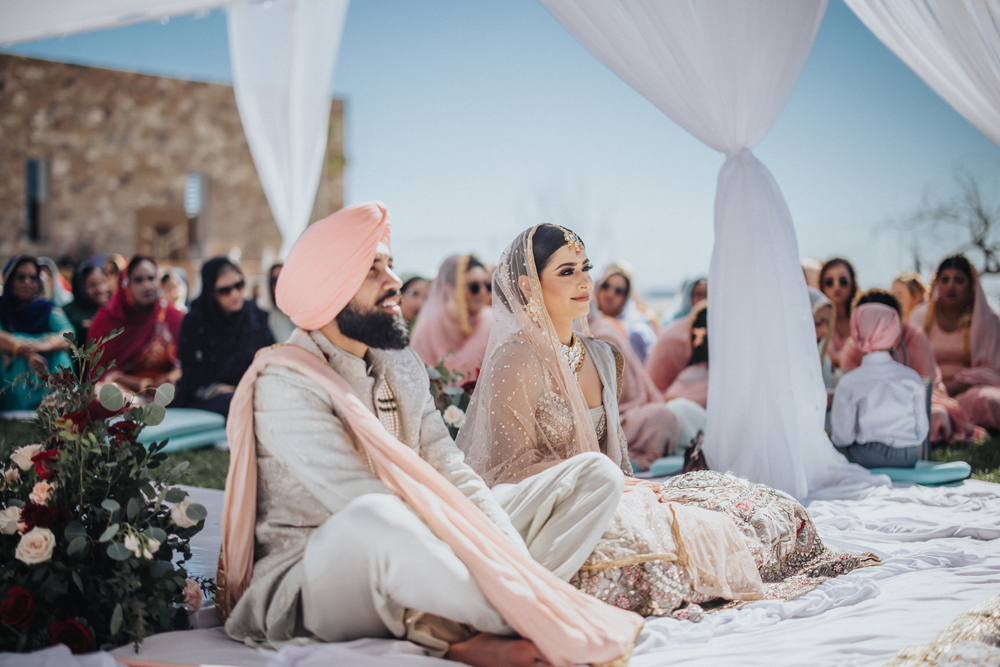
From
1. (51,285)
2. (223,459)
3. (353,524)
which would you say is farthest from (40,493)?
(51,285)

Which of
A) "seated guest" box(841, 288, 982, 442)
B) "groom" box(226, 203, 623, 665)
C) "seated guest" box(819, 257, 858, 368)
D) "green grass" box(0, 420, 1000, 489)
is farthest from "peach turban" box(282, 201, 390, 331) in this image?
"seated guest" box(819, 257, 858, 368)

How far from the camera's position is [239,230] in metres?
18.8

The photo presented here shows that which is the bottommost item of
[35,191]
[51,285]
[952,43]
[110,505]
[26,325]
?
[110,505]

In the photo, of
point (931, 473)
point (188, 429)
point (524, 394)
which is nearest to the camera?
point (524, 394)

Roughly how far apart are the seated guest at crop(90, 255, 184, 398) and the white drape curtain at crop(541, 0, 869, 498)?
4.28 meters

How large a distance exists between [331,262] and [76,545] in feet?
3.16

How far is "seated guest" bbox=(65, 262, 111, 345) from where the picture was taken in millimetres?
6930

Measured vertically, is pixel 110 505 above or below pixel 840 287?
below

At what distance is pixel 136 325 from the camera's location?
19.7 feet

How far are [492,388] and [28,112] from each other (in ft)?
59.8

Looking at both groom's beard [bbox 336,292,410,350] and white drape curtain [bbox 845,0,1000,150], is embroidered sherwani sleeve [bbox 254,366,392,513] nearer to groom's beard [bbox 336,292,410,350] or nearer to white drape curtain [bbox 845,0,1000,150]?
groom's beard [bbox 336,292,410,350]

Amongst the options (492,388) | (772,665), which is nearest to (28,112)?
(492,388)

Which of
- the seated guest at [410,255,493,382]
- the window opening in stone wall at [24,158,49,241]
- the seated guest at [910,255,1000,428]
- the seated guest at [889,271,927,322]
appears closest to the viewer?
the seated guest at [910,255,1000,428]

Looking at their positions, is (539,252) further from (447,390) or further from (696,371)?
(696,371)
